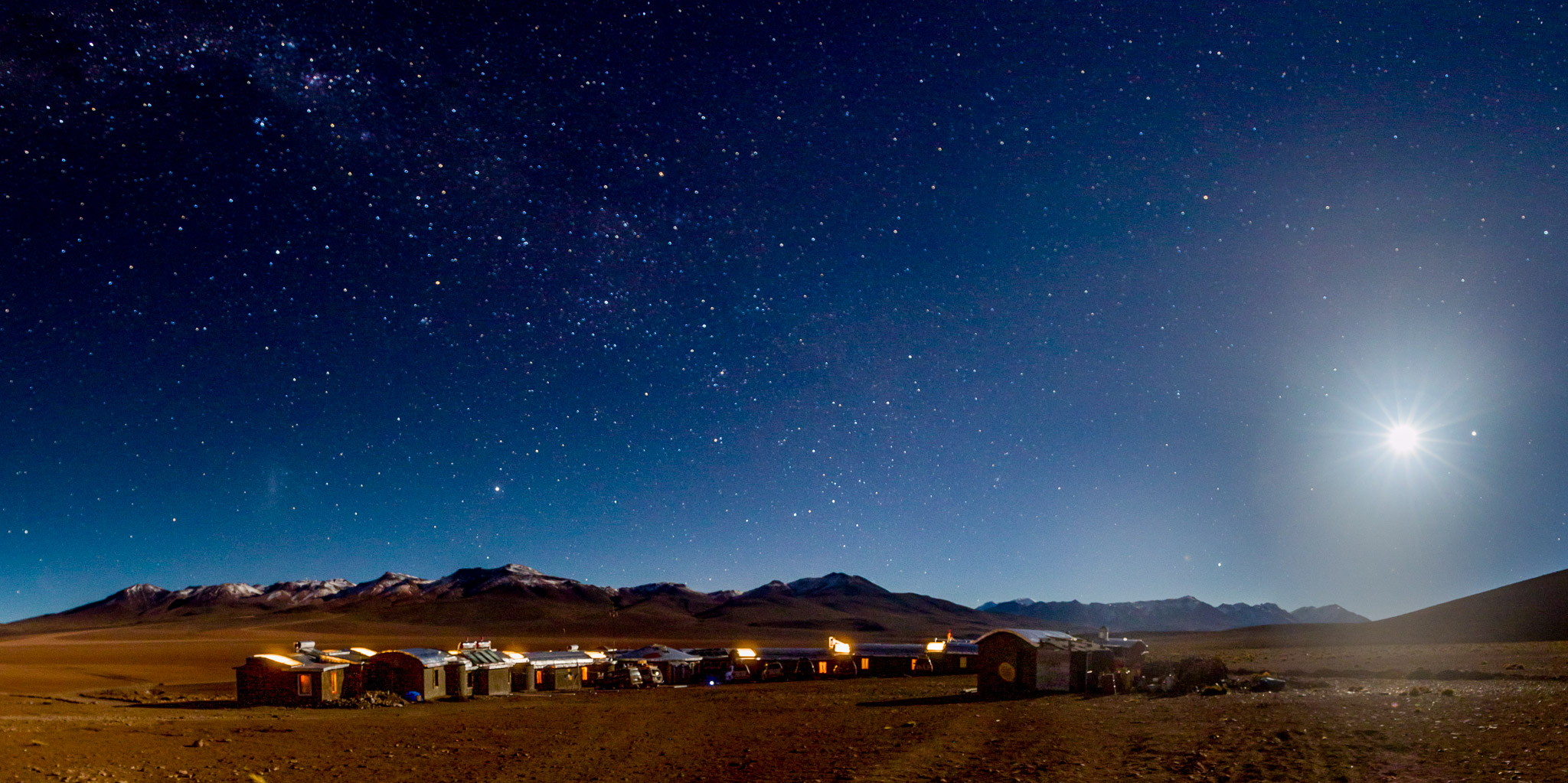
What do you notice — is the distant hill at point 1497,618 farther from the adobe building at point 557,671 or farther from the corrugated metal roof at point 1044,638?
the adobe building at point 557,671

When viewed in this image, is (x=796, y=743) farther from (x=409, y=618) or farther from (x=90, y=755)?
(x=409, y=618)

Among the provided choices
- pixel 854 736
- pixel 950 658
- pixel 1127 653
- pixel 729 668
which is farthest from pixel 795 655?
pixel 854 736

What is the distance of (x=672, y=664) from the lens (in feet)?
186

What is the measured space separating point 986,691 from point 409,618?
18182cm

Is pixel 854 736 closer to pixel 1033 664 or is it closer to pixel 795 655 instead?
pixel 1033 664

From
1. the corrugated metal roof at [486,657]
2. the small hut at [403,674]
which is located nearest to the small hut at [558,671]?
the corrugated metal roof at [486,657]

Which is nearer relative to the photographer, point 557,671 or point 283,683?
point 283,683

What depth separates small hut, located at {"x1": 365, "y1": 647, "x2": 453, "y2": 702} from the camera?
41.9 m

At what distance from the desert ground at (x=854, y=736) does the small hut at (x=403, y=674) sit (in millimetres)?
2283

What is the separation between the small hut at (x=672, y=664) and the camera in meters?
56.2

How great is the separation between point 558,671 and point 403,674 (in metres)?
10.2

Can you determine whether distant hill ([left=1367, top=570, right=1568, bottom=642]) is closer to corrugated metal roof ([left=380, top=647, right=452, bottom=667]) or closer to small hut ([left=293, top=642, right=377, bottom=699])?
corrugated metal roof ([left=380, top=647, right=452, bottom=667])

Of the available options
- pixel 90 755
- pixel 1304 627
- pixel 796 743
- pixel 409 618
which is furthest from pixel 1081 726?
pixel 409 618

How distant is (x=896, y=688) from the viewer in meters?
44.0
